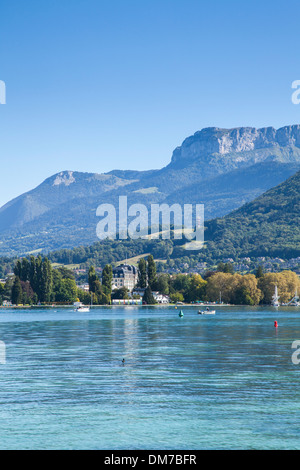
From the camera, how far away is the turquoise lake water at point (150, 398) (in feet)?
123

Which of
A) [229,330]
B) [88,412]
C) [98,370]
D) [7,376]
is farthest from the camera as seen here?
[229,330]

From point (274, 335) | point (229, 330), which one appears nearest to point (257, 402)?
point (274, 335)

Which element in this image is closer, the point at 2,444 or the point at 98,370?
the point at 2,444

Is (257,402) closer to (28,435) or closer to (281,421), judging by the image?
(281,421)

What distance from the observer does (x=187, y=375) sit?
191ft

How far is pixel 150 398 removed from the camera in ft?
157

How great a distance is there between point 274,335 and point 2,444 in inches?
2850

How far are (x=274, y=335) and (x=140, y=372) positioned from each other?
1865 inches

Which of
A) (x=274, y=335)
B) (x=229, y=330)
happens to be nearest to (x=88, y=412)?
(x=274, y=335)

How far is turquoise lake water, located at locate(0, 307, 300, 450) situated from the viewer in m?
37.4

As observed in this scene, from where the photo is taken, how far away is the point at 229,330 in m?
118

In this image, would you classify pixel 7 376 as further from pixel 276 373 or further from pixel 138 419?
pixel 276 373

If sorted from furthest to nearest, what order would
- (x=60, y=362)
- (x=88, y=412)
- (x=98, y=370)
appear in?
1. (x=60, y=362)
2. (x=98, y=370)
3. (x=88, y=412)
